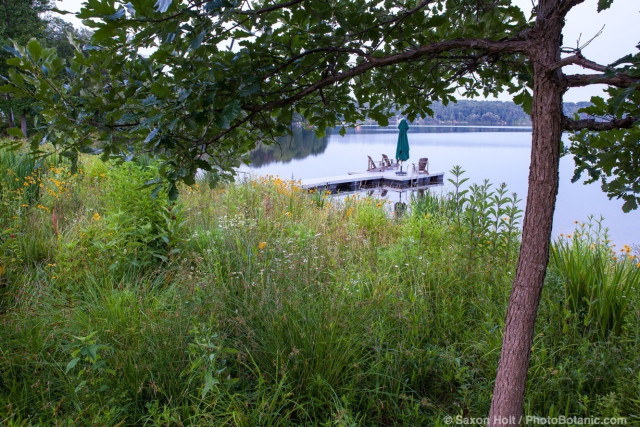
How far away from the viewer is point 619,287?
2.70 meters

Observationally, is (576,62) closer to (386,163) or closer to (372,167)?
(372,167)

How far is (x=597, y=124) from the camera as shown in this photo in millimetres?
1334

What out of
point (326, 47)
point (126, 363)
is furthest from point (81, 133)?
point (126, 363)

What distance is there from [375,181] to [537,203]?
1409 centimetres

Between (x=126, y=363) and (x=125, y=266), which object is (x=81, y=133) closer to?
(x=126, y=363)

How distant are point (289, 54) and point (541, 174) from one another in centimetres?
87

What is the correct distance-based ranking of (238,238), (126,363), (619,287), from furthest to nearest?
(238,238)
(619,287)
(126,363)

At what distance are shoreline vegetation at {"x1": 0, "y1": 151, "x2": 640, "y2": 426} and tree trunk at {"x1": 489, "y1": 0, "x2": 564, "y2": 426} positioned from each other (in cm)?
65

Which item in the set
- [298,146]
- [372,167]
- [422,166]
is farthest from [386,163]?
[298,146]

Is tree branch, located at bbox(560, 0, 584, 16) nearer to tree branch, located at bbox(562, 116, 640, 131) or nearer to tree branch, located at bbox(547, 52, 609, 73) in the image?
tree branch, located at bbox(547, 52, 609, 73)

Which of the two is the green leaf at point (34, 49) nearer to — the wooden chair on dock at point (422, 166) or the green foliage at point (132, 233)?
the green foliage at point (132, 233)

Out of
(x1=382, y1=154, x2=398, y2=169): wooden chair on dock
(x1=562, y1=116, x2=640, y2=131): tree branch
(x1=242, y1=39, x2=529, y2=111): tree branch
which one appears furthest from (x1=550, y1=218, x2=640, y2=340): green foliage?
(x1=382, y1=154, x2=398, y2=169): wooden chair on dock

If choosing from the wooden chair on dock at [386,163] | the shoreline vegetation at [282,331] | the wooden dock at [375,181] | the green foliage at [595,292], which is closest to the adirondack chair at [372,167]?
the wooden chair on dock at [386,163]

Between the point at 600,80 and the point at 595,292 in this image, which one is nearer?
the point at 600,80
